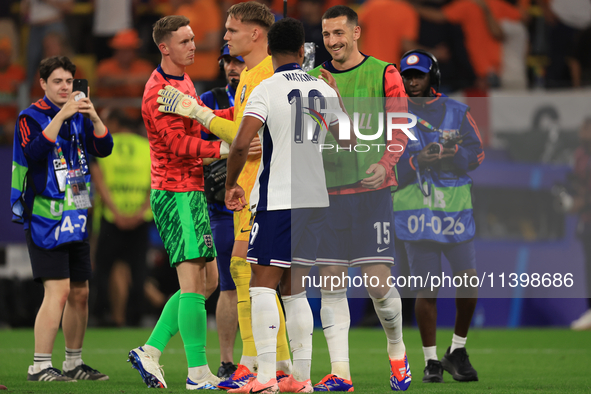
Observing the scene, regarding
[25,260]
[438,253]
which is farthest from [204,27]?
[438,253]

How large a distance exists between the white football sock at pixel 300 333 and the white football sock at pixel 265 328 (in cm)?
21

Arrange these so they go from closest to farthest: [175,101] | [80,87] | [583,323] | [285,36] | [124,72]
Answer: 1. [285,36]
2. [175,101]
3. [80,87]
4. [583,323]
5. [124,72]

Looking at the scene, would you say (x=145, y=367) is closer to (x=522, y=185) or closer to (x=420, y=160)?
(x=420, y=160)

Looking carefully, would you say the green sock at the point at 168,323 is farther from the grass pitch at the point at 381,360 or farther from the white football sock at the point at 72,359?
the white football sock at the point at 72,359

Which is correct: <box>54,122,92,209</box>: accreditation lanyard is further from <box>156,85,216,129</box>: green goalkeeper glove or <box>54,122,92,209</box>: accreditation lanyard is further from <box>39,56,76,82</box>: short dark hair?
<box>156,85,216,129</box>: green goalkeeper glove

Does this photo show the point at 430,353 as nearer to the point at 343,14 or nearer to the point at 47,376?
the point at 343,14

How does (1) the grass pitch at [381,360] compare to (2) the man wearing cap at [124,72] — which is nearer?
(1) the grass pitch at [381,360]

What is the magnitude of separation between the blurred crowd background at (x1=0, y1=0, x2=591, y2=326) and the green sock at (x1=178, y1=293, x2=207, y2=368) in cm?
407

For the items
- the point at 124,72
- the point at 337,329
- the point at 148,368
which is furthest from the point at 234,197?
the point at 124,72

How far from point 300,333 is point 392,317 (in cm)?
66

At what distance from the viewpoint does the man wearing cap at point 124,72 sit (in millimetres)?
10430

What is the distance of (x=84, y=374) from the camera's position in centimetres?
543

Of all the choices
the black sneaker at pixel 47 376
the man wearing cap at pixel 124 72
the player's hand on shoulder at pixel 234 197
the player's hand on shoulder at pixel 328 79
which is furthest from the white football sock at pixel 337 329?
the man wearing cap at pixel 124 72

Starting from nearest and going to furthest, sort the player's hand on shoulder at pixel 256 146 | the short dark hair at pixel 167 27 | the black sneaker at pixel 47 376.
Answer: the player's hand on shoulder at pixel 256 146
the short dark hair at pixel 167 27
the black sneaker at pixel 47 376
